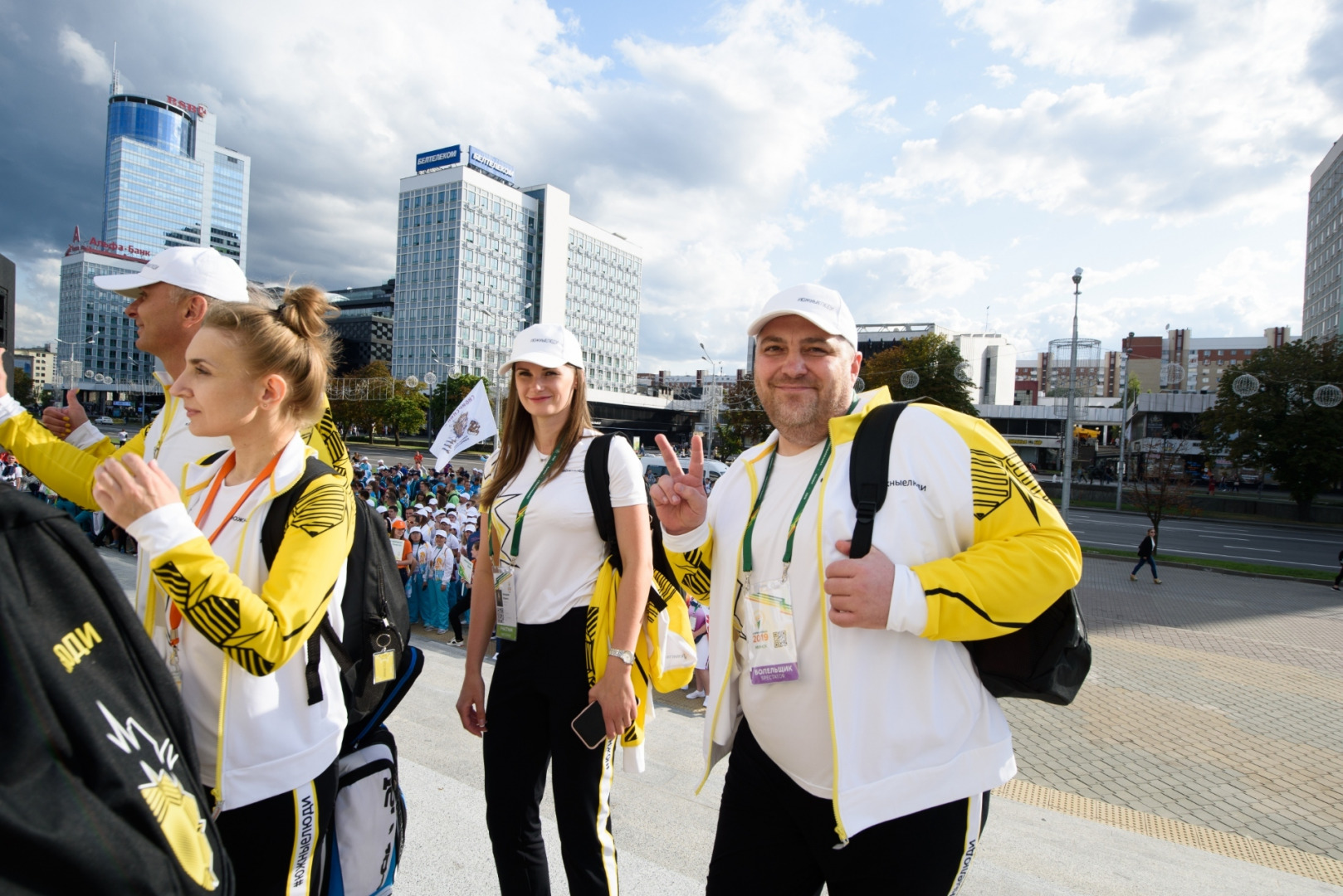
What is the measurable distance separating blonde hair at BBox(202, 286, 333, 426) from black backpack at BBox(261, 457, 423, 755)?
0.63 ft

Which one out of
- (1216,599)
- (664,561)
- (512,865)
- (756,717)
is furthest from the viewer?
(1216,599)

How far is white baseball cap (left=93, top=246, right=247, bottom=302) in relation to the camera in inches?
89.4

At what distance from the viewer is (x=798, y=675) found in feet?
5.97

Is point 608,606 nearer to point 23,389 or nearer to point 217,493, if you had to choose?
point 217,493

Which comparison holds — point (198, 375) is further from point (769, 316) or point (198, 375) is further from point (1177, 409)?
point (1177, 409)

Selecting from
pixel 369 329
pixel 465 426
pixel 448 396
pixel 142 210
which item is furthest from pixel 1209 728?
pixel 142 210

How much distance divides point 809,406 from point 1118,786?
216 inches

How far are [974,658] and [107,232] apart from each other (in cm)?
15440

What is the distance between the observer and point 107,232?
118 meters

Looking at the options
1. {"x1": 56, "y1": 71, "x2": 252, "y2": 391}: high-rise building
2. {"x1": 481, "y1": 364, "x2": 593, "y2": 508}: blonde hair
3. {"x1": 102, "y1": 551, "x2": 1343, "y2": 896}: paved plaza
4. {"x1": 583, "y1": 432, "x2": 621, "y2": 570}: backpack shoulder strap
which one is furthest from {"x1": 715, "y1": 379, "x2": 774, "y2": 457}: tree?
{"x1": 56, "y1": 71, "x2": 252, "y2": 391}: high-rise building

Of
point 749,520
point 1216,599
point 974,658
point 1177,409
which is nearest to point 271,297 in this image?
point 749,520

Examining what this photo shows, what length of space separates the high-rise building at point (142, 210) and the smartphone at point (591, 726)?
114994mm

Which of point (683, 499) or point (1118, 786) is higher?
point (683, 499)

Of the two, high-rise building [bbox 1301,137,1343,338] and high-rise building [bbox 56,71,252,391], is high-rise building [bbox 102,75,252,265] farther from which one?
high-rise building [bbox 1301,137,1343,338]
